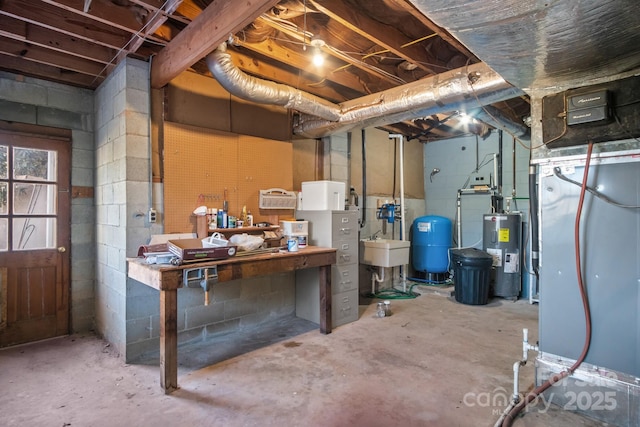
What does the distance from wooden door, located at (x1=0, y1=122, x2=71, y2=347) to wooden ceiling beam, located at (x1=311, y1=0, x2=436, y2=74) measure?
2767 millimetres

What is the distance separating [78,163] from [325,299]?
109 inches

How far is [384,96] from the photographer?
3316 millimetres

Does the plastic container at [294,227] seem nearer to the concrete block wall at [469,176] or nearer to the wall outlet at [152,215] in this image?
the wall outlet at [152,215]

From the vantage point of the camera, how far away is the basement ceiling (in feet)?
7.26

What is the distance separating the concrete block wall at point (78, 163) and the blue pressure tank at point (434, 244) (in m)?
4.39

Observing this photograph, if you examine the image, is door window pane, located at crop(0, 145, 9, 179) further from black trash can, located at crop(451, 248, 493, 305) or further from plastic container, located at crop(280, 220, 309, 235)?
black trash can, located at crop(451, 248, 493, 305)

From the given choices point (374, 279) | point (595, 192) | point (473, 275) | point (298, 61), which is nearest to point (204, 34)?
point (298, 61)

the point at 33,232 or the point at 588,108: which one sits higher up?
the point at 588,108

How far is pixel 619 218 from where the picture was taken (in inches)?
78.3

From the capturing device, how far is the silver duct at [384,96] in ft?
8.66

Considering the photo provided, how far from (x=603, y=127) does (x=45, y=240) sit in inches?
175

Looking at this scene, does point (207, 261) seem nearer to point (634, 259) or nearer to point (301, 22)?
point (301, 22)

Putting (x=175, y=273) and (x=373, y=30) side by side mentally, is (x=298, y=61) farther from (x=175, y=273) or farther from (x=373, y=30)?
(x=175, y=273)

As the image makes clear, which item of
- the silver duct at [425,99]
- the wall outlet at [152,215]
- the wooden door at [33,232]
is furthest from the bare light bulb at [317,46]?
the wooden door at [33,232]
